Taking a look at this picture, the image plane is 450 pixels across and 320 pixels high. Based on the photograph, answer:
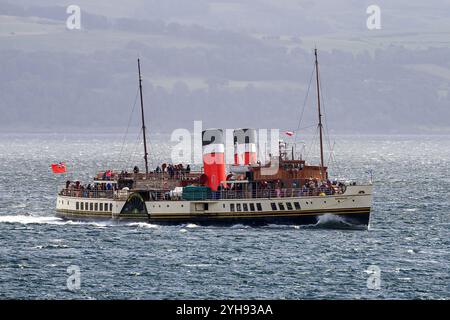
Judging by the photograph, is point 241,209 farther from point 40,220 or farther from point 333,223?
point 40,220

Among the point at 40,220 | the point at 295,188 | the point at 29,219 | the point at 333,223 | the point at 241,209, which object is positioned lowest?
the point at 333,223

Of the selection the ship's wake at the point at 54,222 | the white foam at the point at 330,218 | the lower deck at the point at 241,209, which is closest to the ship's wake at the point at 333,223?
the white foam at the point at 330,218

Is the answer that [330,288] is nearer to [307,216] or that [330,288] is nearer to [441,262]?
[441,262]

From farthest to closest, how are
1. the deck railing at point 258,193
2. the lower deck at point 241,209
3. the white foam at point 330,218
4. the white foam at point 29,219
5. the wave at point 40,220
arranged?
the white foam at point 29,219
the wave at point 40,220
the deck railing at point 258,193
the white foam at point 330,218
the lower deck at point 241,209

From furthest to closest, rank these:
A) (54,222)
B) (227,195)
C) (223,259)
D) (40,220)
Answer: (40,220), (54,222), (227,195), (223,259)

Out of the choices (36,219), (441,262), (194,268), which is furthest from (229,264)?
(36,219)

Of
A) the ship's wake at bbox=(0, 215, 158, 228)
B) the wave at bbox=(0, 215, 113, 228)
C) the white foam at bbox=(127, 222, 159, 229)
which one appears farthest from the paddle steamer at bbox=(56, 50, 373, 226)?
the wave at bbox=(0, 215, 113, 228)

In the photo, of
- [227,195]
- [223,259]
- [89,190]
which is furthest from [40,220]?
[223,259]

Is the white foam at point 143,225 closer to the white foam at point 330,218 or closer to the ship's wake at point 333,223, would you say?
the ship's wake at point 333,223

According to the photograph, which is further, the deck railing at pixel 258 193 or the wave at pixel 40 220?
the wave at pixel 40 220

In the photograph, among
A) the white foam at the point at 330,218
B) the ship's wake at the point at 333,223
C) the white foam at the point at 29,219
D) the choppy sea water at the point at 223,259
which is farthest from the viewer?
the white foam at the point at 29,219

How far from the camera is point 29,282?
8575 cm

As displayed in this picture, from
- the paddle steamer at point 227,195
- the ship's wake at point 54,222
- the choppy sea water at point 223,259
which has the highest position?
the paddle steamer at point 227,195

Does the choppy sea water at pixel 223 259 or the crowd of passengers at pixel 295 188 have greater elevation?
the crowd of passengers at pixel 295 188
